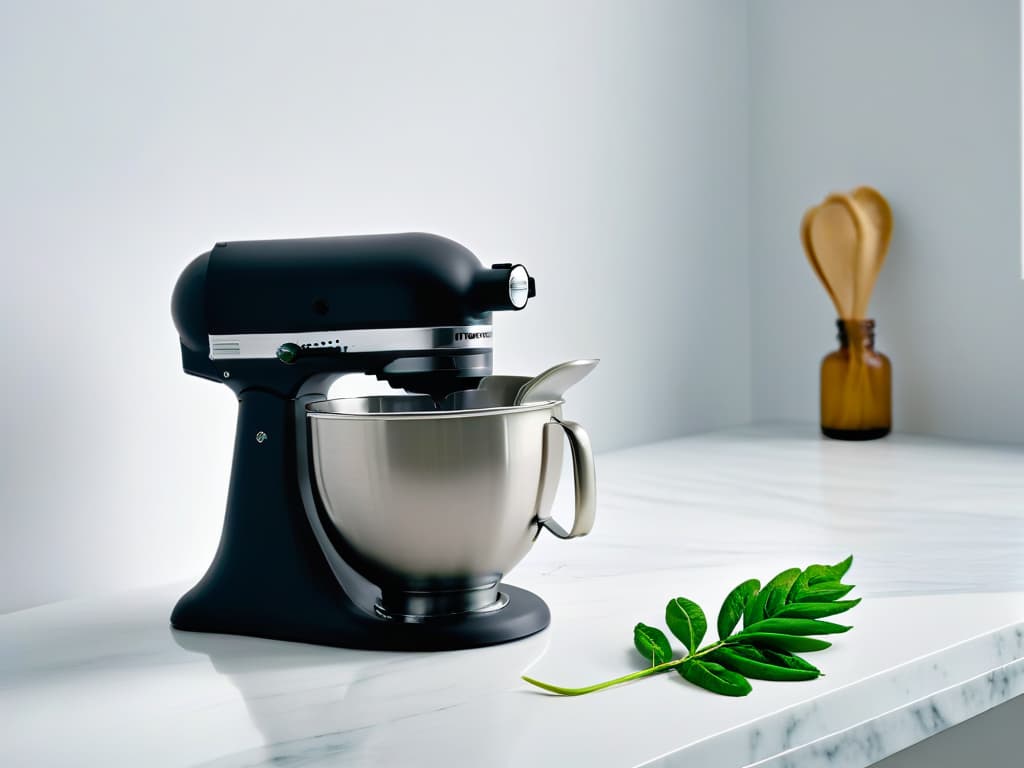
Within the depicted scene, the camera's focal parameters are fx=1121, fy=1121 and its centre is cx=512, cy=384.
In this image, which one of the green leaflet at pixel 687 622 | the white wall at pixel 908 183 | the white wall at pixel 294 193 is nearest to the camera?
the green leaflet at pixel 687 622

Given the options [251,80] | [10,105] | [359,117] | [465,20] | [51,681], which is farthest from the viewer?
[465,20]

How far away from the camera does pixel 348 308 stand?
2.35 ft

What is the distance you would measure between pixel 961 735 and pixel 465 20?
92 centimetres

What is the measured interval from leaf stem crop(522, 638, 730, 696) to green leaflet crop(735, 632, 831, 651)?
0.02 meters

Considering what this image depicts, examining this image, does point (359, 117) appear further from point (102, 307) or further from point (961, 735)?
point (961, 735)

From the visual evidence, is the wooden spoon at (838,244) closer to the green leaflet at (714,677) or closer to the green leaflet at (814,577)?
the green leaflet at (814,577)

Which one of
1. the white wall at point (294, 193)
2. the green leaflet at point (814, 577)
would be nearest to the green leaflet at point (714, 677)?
the green leaflet at point (814, 577)

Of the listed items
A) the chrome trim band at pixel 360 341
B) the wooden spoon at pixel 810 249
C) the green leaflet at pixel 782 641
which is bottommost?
the green leaflet at pixel 782 641

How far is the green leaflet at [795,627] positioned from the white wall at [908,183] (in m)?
0.94

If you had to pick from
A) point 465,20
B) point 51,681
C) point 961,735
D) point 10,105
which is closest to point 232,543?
point 51,681

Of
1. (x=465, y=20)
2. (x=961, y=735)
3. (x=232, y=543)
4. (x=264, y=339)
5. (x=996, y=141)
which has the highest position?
(x=465, y=20)

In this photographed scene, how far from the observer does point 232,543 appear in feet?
2.51

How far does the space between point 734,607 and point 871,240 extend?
3.19 ft

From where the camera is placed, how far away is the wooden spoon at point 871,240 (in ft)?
5.01
